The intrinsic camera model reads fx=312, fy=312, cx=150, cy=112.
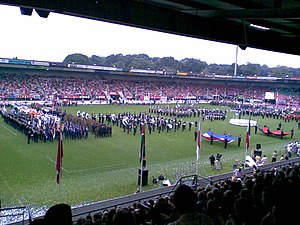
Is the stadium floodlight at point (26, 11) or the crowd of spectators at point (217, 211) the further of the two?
the stadium floodlight at point (26, 11)

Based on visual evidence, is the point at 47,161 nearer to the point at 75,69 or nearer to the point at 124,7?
the point at 124,7

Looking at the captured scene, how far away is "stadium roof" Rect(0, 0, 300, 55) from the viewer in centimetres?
442

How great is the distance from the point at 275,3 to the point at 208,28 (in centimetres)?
151

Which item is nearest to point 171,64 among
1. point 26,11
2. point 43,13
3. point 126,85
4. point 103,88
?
point 126,85

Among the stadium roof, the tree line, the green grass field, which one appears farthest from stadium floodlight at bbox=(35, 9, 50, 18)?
the tree line

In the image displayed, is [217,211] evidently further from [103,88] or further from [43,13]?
[103,88]

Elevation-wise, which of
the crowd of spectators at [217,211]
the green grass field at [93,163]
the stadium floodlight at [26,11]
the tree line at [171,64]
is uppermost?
the tree line at [171,64]

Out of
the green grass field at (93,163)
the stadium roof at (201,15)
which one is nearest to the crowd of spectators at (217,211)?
the stadium roof at (201,15)

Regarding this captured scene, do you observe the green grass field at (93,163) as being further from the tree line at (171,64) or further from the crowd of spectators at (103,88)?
the tree line at (171,64)

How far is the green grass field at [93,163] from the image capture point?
36.4ft

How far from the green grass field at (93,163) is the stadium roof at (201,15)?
274 inches

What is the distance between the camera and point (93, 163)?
50.1 feet

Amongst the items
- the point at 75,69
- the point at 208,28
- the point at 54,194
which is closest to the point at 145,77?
the point at 75,69

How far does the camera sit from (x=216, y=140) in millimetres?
22328
